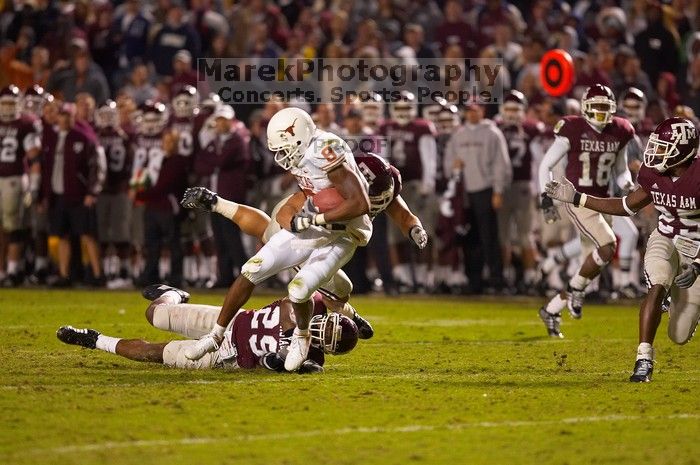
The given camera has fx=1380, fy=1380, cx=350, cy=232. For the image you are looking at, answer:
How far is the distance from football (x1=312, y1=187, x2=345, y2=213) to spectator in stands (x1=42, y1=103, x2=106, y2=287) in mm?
7273

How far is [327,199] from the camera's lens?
783 cm

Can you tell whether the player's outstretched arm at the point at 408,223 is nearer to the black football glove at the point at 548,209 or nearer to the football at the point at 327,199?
the football at the point at 327,199

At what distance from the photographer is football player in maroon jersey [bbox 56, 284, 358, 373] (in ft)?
26.1

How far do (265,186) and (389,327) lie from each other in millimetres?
4465

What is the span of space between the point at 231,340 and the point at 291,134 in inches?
50.3

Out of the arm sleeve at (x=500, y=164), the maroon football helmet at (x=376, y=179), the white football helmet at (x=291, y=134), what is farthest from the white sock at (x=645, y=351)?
the arm sleeve at (x=500, y=164)

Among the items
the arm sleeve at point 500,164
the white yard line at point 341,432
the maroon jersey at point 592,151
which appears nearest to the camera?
the white yard line at point 341,432

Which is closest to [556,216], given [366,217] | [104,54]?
[366,217]

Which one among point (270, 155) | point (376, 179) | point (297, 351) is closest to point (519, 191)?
point (270, 155)

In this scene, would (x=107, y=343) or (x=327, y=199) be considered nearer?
(x=327, y=199)

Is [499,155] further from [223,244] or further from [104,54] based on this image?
[104,54]

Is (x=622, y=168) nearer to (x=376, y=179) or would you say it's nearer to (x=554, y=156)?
(x=554, y=156)

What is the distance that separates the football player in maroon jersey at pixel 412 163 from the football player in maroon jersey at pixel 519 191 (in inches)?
30.5

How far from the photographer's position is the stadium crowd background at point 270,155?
14.5m
